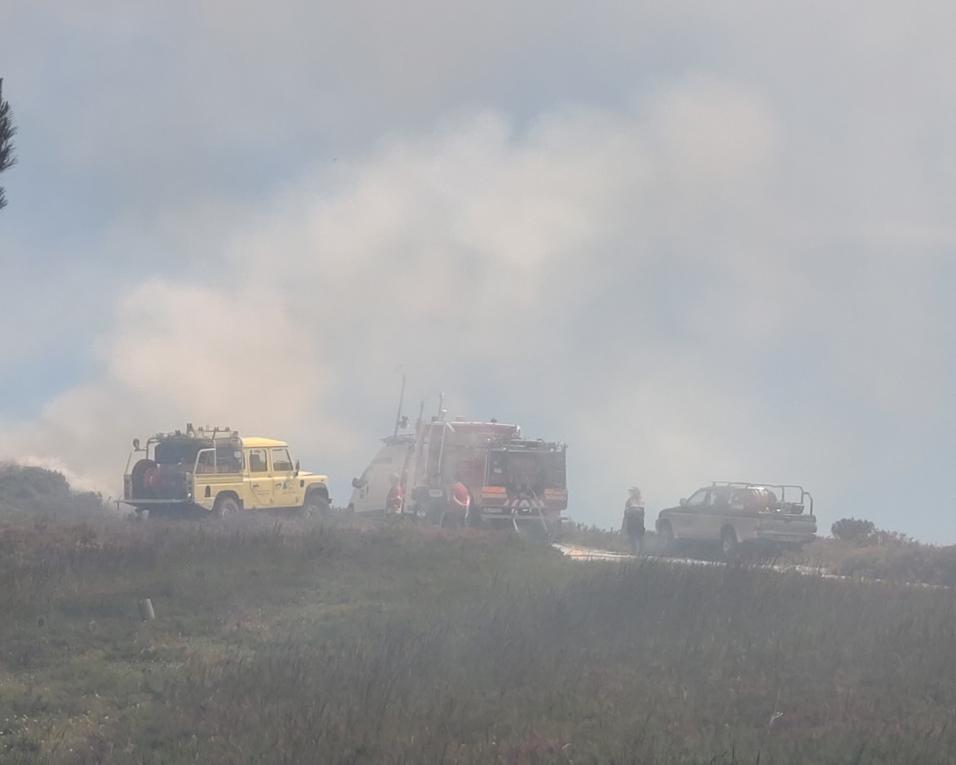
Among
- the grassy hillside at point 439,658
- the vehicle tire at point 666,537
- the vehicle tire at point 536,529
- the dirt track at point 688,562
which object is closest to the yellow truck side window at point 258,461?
the vehicle tire at point 536,529

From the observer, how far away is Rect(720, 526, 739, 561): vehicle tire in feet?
97.9

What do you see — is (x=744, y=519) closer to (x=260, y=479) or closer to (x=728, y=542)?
(x=728, y=542)

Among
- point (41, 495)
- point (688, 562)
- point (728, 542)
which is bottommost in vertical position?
point (688, 562)

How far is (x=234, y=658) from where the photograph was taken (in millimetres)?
14945

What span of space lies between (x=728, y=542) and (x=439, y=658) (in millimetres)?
16772

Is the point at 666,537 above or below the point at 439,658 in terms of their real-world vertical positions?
above

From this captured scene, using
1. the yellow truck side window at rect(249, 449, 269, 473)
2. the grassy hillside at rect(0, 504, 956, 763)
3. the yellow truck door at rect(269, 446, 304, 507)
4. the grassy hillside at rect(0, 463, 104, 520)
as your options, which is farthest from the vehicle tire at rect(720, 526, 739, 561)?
the grassy hillside at rect(0, 463, 104, 520)

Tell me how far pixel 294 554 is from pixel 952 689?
11633 mm

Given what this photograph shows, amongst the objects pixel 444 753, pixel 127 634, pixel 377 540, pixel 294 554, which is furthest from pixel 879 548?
pixel 444 753

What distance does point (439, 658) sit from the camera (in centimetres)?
1458

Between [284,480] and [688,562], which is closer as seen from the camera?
[688,562]

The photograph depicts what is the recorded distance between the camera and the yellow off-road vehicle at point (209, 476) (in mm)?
32125

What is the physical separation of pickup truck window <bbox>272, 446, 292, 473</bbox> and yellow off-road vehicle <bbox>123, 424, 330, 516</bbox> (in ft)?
0.09

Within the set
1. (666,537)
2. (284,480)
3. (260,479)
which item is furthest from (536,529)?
(260,479)
